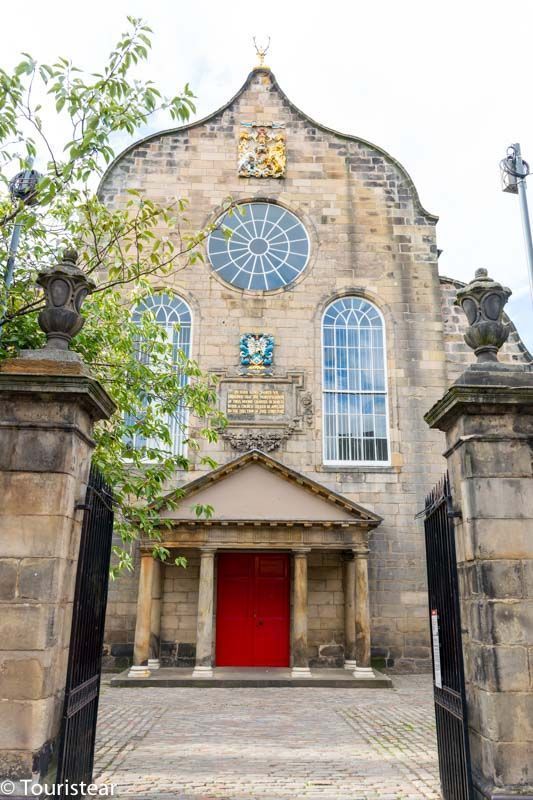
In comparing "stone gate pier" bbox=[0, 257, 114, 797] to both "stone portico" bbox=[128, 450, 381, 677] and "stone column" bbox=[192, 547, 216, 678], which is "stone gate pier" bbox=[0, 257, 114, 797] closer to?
"stone portico" bbox=[128, 450, 381, 677]

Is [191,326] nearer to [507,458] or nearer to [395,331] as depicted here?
[395,331]

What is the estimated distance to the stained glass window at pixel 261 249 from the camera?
56.3 feet

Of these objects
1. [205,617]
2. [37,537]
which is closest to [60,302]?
[37,537]

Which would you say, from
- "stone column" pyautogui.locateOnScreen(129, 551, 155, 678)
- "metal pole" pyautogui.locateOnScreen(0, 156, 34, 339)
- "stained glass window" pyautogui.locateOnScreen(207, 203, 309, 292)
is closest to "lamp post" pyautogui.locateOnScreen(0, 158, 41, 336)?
"metal pole" pyautogui.locateOnScreen(0, 156, 34, 339)

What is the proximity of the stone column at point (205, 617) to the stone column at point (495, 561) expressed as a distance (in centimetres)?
919

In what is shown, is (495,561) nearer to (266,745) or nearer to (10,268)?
(266,745)

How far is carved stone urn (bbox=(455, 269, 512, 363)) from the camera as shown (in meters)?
5.45

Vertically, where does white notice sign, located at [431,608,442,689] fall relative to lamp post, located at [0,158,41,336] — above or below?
below

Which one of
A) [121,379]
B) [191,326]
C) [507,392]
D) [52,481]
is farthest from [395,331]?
[52,481]

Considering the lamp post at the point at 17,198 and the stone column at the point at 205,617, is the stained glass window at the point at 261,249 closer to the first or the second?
the stone column at the point at 205,617

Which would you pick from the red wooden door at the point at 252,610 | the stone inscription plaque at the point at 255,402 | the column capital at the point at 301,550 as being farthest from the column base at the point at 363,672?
the stone inscription plaque at the point at 255,402

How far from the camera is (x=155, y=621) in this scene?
14062mm

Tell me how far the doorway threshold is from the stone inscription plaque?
19.5 ft

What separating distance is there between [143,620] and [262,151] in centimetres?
1276
